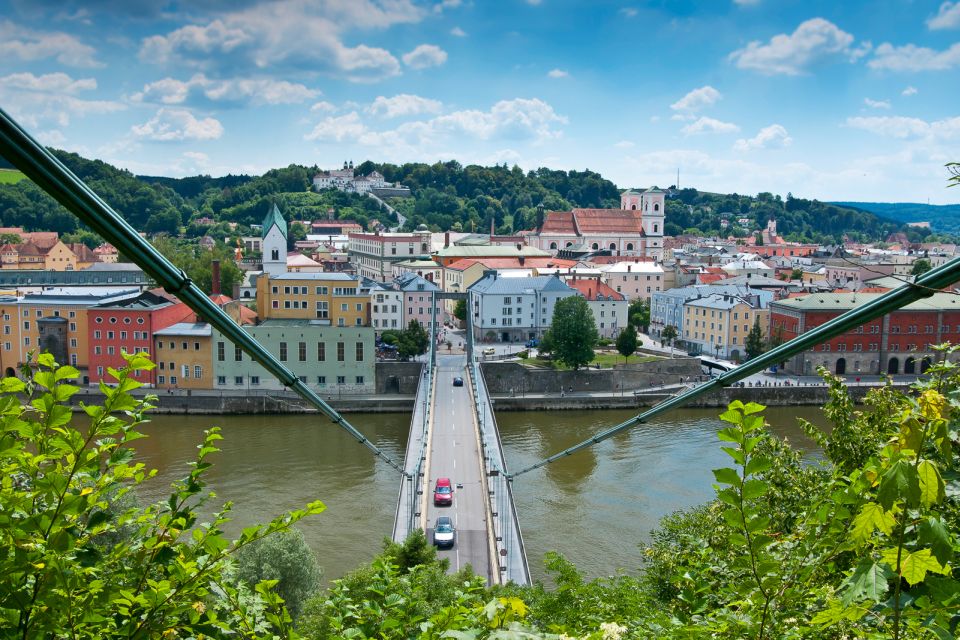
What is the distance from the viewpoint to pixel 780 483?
9.84ft

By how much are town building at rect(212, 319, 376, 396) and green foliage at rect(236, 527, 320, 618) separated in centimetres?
728

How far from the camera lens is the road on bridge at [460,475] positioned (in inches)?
216

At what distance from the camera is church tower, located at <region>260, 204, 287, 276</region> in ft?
54.7

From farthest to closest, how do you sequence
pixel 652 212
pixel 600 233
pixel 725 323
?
1. pixel 652 212
2. pixel 600 233
3. pixel 725 323

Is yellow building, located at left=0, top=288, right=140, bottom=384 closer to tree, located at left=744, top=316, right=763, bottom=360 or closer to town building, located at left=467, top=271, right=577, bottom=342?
town building, located at left=467, top=271, right=577, bottom=342

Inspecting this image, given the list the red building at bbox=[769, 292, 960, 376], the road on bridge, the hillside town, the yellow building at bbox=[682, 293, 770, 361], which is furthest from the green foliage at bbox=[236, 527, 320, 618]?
the yellow building at bbox=[682, 293, 770, 361]

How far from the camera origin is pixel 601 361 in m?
14.1

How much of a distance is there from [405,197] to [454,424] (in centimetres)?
3868

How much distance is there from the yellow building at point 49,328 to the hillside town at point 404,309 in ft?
0.06

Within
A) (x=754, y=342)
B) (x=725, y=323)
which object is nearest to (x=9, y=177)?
(x=725, y=323)

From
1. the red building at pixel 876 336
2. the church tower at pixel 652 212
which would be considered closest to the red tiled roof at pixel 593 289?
the red building at pixel 876 336

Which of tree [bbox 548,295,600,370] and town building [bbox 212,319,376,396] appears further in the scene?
tree [bbox 548,295,600,370]

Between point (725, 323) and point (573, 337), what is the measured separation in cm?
338

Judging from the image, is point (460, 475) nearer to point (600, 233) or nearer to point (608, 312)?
point (608, 312)
